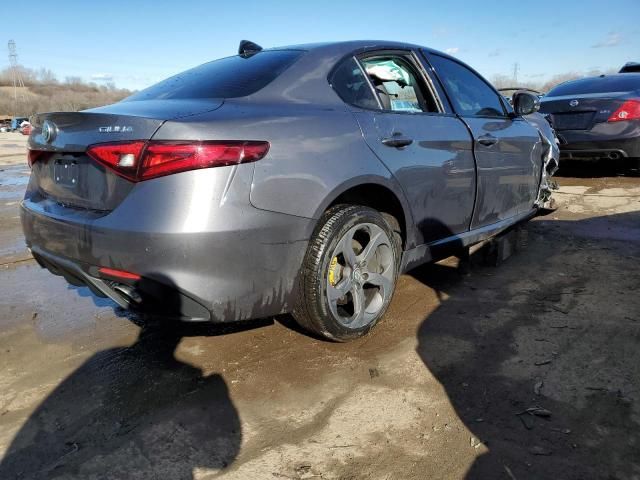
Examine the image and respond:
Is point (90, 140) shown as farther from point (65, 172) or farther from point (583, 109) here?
point (583, 109)

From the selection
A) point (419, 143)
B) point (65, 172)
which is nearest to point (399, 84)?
point (419, 143)

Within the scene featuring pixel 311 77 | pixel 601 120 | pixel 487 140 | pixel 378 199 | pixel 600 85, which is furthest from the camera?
pixel 600 85

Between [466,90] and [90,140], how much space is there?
277 cm

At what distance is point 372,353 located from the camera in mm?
2838

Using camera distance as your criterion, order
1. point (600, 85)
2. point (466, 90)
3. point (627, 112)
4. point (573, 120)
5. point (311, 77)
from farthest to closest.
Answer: point (600, 85), point (573, 120), point (627, 112), point (466, 90), point (311, 77)

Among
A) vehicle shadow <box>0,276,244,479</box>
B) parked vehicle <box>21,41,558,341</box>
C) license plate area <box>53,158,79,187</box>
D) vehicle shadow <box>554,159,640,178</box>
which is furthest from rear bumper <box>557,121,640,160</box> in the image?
license plate area <box>53,158,79,187</box>

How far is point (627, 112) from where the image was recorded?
7.11m

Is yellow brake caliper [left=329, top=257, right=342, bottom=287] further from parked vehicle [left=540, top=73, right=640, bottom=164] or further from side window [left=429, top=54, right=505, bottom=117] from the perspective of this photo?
parked vehicle [left=540, top=73, right=640, bottom=164]

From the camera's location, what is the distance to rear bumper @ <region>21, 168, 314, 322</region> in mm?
2154

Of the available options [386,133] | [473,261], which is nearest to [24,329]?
[386,133]

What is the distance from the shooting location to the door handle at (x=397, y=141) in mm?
2877

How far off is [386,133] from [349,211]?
52cm

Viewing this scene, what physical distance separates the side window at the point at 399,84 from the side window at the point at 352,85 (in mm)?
133

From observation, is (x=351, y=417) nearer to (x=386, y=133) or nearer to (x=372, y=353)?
(x=372, y=353)
